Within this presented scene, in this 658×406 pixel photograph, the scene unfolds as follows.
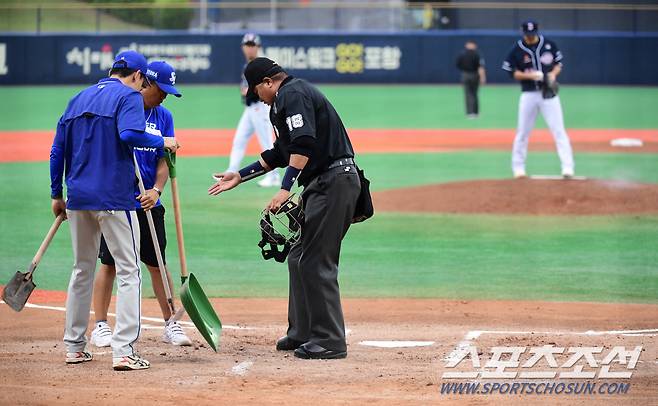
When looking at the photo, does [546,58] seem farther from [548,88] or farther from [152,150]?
[152,150]

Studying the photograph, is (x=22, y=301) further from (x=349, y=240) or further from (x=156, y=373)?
(x=349, y=240)

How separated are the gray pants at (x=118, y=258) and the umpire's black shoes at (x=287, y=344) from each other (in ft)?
3.82

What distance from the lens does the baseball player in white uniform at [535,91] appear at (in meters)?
16.6

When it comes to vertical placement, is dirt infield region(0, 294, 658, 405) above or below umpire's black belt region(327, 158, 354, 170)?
below

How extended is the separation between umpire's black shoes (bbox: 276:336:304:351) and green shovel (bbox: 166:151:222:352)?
43 cm

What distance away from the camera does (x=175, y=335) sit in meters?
7.88

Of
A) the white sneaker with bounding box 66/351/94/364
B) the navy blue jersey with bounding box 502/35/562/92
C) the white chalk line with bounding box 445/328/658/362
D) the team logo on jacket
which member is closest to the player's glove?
the navy blue jersey with bounding box 502/35/562/92

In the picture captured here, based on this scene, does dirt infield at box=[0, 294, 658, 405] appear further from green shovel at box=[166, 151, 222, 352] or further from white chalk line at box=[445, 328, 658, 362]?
green shovel at box=[166, 151, 222, 352]

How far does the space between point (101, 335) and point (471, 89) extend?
2413 centimetres

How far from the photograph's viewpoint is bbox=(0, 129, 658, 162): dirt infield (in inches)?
880

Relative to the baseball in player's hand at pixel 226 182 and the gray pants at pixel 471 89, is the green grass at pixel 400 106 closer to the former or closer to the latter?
the gray pants at pixel 471 89

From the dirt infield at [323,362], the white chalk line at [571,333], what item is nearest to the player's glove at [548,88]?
the dirt infield at [323,362]

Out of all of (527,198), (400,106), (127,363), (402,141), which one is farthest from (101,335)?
(400,106)

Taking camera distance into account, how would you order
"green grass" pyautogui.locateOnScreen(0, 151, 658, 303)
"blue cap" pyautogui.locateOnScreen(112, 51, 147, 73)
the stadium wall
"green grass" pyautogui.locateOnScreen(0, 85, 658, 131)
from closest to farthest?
"blue cap" pyautogui.locateOnScreen(112, 51, 147, 73) → "green grass" pyautogui.locateOnScreen(0, 151, 658, 303) → "green grass" pyautogui.locateOnScreen(0, 85, 658, 131) → the stadium wall
